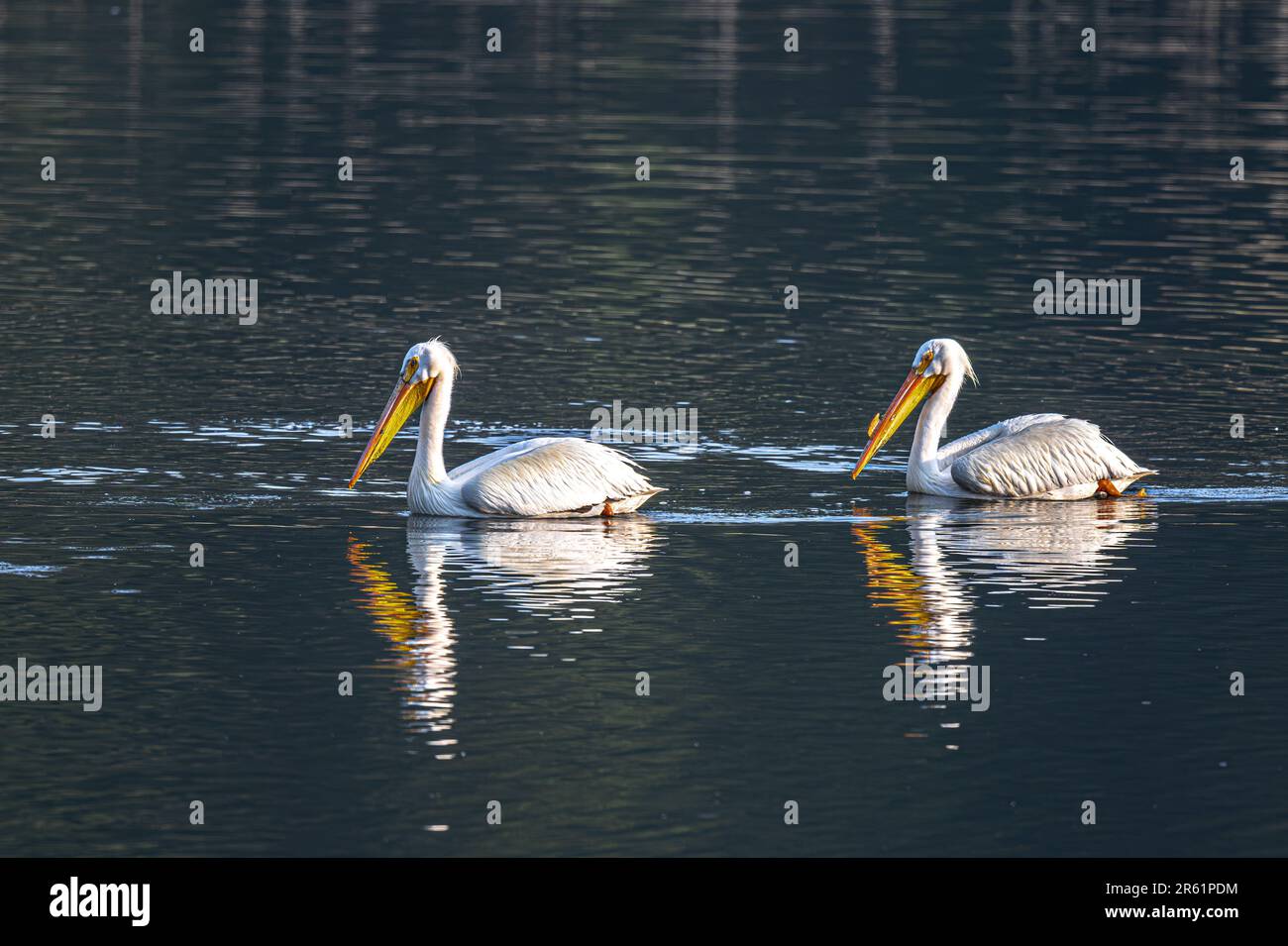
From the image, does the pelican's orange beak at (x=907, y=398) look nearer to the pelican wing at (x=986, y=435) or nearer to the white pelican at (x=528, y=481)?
the pelican wing at (x=986, y=435)

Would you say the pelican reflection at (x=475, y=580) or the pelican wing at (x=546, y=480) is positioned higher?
the pelican wing at (x=546, y=480)

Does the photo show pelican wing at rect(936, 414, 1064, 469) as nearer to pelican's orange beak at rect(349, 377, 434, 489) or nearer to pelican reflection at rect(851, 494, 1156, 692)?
pelican reflection at rect(851, 494, 1156, 692)

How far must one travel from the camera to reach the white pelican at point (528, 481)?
62.0 feet

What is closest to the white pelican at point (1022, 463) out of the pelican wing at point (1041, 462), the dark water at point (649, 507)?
the pelican wing at point (1041, 462)

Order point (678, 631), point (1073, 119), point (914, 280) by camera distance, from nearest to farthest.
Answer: point (678, 631) < point (914, 280) < point (1073, 119)

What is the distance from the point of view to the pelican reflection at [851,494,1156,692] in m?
15.9

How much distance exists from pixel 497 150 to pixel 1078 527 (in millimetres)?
27593

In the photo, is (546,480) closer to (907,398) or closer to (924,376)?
(907,398)

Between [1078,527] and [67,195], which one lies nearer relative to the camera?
[1078,527]

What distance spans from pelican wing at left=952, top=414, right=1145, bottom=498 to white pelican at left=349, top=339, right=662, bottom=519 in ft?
8.76

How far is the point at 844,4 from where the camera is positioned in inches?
3506

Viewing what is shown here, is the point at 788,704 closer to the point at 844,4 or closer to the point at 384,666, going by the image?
the point at 384,666

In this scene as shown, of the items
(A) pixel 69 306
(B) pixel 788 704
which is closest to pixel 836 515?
(B) pixel 788 704

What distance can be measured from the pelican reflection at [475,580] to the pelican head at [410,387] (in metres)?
1.09
